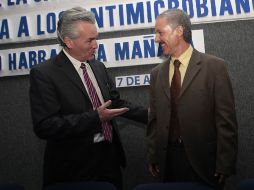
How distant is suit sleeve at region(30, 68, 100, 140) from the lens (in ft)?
6.03

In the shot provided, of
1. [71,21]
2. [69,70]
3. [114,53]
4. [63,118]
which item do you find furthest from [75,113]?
[114,53]

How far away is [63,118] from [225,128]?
2.75 feet

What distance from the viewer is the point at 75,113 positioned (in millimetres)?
1967

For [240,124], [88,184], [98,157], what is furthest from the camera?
[240,124]

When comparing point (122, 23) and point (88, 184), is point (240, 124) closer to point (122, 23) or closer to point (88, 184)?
point (122, 23)

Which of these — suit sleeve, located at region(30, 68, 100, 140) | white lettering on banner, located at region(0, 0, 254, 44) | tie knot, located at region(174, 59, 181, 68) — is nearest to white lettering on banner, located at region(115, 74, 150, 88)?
white lettering on banner, located at region(0, 0, 254, 44)

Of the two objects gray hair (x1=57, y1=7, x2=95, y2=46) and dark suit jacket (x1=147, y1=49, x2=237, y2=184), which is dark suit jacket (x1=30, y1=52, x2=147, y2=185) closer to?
gray hair (x1=57, y1=7, x2=95, y2=46)

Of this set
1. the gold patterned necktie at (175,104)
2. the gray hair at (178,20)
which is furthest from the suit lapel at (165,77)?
the gray hair at (178,20)

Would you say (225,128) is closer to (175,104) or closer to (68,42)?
(175,104)

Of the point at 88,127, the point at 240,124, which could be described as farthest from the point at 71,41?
the point at 240,124

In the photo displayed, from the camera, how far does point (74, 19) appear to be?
6.75ft

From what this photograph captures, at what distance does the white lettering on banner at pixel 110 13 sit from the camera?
8.58 feet

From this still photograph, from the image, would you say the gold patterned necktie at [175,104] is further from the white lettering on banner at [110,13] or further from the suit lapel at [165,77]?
the white lettering on banner at [110,13]

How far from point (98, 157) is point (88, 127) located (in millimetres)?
223
